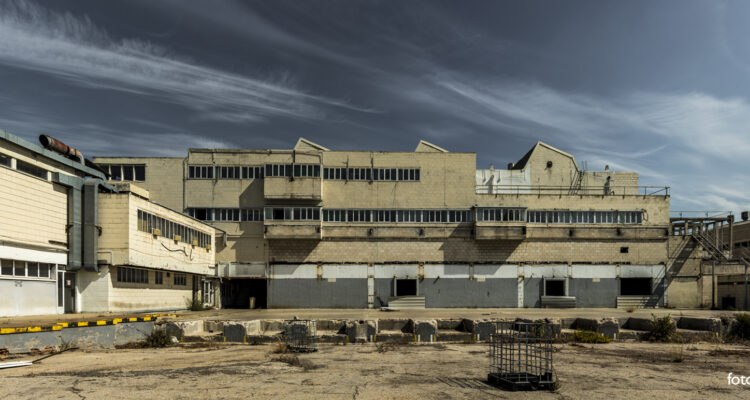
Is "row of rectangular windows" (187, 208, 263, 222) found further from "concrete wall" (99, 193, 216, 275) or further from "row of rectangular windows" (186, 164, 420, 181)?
"concrete wall" (99, 193, 216, 275)

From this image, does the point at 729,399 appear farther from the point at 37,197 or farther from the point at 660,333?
the point at 37,197

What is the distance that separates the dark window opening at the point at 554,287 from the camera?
4244 cm

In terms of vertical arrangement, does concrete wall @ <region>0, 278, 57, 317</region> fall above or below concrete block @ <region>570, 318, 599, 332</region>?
above

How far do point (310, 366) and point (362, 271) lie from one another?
29.4 m

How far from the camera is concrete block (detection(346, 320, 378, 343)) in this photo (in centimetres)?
1759

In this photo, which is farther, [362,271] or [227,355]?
[362,271]

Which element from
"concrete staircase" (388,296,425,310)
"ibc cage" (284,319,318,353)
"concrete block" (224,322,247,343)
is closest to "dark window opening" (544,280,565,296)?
"concrete staircase" (388,296,425,310)

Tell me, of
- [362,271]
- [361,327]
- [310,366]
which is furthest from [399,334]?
[362,271]

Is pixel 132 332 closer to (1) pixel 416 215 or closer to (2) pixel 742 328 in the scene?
(2) pixel 742 328

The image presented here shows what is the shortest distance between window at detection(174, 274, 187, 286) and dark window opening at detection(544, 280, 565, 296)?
29.8 metres

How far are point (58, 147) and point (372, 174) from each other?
24.2 meters

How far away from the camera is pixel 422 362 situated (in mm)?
13336

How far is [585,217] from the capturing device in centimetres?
4378

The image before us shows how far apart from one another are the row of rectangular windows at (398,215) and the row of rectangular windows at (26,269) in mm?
22572
